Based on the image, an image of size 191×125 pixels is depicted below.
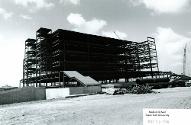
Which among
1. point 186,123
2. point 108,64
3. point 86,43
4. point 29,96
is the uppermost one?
point 86,43

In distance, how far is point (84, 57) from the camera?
2297 inches

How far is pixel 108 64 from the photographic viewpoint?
62.9 m

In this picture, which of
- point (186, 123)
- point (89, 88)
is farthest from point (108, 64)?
point (186, 123)

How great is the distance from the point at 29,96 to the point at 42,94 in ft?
9.86

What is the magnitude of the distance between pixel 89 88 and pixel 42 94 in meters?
8.16

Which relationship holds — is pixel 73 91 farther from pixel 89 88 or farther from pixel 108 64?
pixel 108 64

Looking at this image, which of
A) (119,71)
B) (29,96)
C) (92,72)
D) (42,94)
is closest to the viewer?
(29,96)

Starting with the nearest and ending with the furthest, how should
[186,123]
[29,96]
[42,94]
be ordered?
[186,123]
[29,96]
[42,94]

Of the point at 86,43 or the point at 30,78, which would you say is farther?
the point at 30,78

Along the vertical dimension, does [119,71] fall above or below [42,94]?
above

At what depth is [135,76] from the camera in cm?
7431

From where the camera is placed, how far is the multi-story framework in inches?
2188

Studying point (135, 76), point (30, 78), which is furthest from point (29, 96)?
point (135, 76)

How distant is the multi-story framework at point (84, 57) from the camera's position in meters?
55.6
